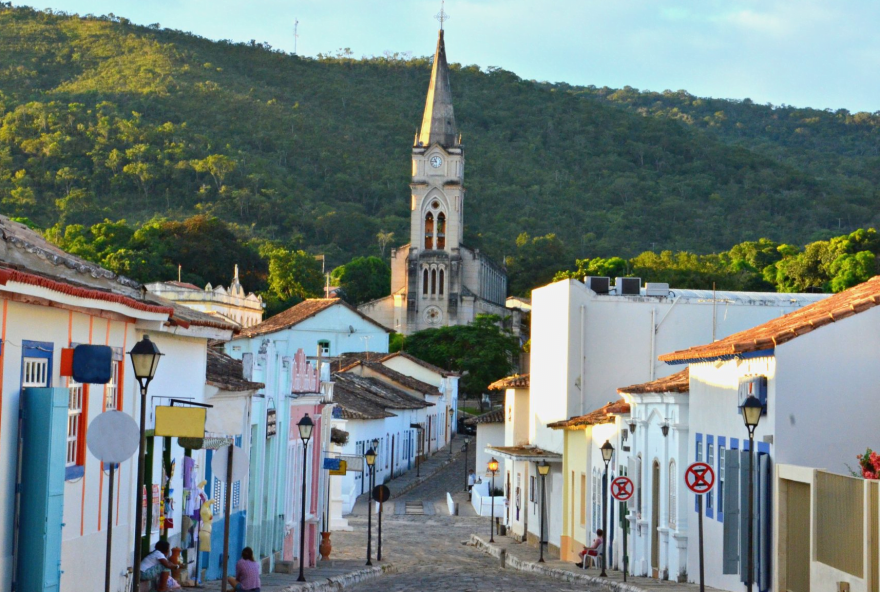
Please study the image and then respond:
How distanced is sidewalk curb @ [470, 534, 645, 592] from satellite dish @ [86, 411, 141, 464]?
11.8m

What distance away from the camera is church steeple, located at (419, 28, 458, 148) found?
120625 mm

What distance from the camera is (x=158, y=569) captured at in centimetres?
1769

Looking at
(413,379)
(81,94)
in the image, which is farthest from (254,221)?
(413,379)

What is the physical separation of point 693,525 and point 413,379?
5044 cm

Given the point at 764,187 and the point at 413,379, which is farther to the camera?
the point at 764,187

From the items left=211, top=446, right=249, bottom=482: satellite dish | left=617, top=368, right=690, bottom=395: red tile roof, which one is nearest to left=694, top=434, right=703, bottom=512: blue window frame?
left=617, top=368, right=690, bottom=395: red tile roof

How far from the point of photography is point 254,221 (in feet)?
559

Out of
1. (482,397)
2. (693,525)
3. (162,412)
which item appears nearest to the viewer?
(162,412)

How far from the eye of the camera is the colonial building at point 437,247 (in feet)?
399

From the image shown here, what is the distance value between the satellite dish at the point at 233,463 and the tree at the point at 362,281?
115m

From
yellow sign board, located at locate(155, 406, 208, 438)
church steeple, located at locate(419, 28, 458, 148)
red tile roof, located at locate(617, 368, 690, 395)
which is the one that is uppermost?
church steeple, located at locate(419, 28, 458, 148)

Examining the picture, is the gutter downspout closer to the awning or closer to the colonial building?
the awning

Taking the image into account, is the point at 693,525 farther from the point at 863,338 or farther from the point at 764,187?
the point at 764,187

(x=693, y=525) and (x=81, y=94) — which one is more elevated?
(x=81, y=94)
